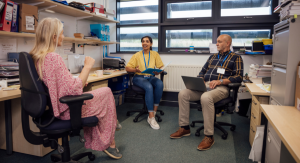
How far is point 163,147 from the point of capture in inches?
82.8

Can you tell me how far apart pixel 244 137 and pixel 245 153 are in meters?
0.43

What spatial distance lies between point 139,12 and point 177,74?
4.90ft

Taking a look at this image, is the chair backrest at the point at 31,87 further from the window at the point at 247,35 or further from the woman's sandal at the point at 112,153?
the window at the point at 247,35

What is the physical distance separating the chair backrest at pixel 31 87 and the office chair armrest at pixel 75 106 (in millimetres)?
133

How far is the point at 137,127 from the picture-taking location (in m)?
2.67

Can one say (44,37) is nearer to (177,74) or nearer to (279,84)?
(279,84)

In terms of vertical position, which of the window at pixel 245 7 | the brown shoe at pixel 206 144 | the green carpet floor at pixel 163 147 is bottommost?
the green carpet floor at pixel 163 147

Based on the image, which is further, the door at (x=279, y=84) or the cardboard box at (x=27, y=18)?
the cardboard box at (x=27, y=18)

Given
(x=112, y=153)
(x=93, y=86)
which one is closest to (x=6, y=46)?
(x=93, y=86)

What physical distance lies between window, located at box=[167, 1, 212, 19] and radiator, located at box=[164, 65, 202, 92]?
982mm

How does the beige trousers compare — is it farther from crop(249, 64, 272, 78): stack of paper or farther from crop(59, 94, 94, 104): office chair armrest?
crop(59, 94, 94, 104): office chair armrest

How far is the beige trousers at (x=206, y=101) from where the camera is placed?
84.0 inches

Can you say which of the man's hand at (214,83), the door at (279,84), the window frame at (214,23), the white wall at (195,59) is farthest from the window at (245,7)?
the door at (279,84)

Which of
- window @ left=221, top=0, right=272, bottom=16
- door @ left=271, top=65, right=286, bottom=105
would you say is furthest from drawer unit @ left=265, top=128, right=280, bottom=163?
window @ left=221, top=0, right=272, bottom=16
